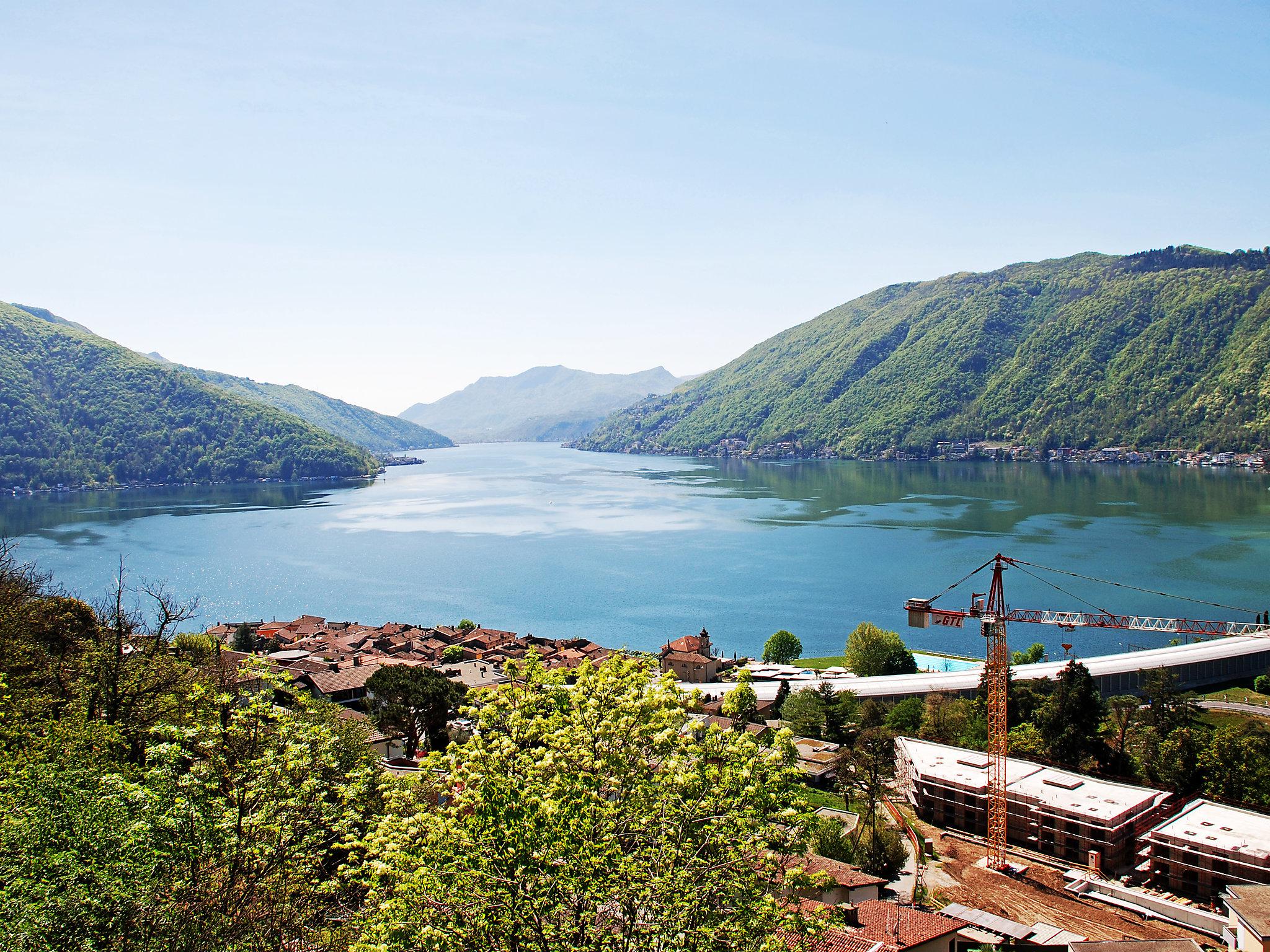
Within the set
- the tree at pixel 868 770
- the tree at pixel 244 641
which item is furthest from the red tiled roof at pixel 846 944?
the tree at pixel 244 641

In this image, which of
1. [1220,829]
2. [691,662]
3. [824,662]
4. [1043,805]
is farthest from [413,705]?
[824,662]

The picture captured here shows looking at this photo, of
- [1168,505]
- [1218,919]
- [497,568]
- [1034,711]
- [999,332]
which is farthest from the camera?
[999,332]

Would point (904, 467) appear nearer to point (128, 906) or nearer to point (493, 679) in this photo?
point (493, 679)

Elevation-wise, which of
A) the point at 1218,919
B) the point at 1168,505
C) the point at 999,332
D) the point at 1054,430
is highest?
the point at 999,332

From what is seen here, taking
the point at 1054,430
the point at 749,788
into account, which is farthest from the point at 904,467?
the point at 749,788

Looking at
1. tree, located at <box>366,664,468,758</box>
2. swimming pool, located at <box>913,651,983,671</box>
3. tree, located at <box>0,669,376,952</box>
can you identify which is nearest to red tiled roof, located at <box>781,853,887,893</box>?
tree, located at <box>0,669,376,952</box>

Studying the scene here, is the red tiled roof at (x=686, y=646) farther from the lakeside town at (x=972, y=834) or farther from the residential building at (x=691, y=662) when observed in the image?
the lakeside town at (x=972, y=834)

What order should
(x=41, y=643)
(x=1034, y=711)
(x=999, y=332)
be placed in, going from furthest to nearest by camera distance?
1. (x=999, y=332)
2. (x=1034, y=711)
3. (x=41, y=643)
